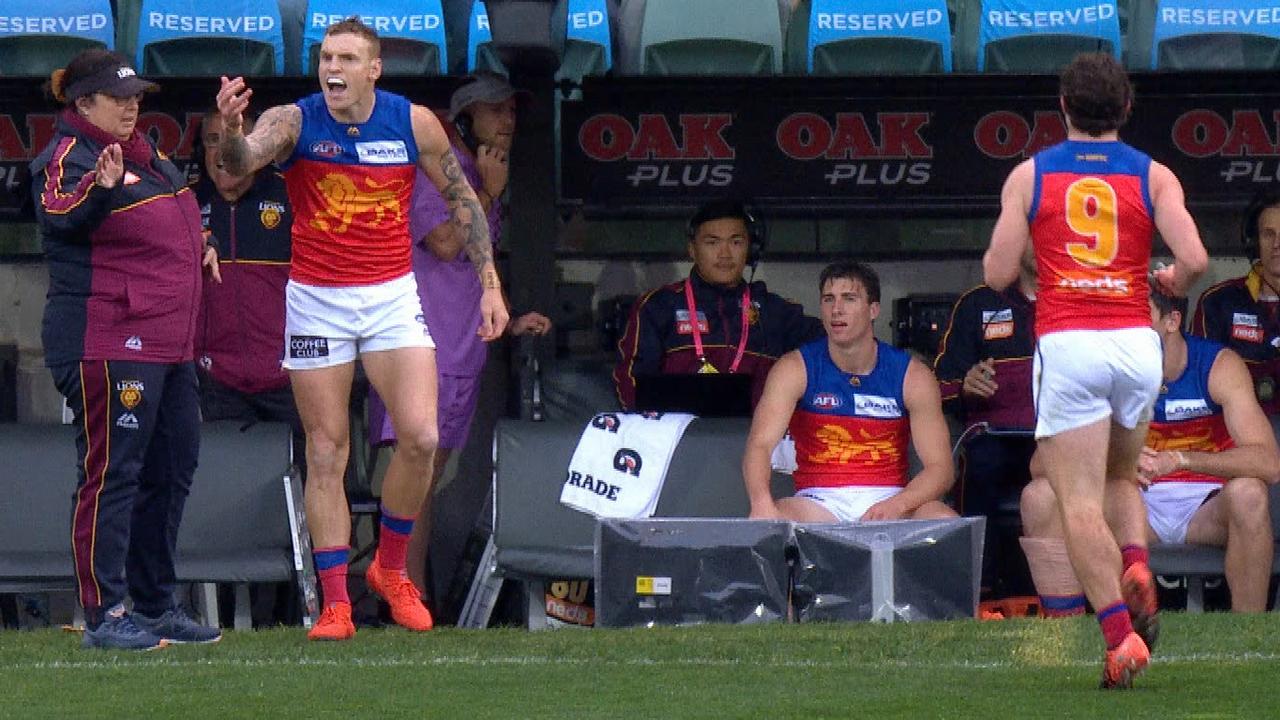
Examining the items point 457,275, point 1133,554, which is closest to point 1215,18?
point 457,275

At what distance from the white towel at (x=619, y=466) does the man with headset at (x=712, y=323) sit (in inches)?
17.2

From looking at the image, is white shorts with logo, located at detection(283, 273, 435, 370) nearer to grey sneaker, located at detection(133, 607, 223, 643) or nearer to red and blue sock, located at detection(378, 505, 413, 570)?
red and blue sock, located at detection(378, 505, 413, 570)

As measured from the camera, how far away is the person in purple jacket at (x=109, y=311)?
22.1ft

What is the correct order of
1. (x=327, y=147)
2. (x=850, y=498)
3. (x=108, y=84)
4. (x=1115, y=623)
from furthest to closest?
(x=850, y=498)
(x=327, y=147)
(x=108, y=84)
(x=1115, y=623)

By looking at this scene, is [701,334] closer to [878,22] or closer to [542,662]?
[878,22]

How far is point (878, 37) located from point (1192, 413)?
208 centimetres

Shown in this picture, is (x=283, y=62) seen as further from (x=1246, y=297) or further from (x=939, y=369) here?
(x=1246, y=297)

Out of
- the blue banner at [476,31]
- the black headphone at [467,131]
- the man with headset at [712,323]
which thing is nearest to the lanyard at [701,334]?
the man with headset at [712,323]

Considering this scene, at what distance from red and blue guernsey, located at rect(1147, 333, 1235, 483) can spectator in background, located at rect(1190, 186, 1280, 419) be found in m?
0.51

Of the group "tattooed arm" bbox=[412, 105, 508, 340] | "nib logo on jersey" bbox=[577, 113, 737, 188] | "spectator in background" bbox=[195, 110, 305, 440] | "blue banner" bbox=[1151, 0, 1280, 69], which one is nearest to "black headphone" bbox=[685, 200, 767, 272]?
"nib logo on jersey" bbox=[577, 113, 737, 188]

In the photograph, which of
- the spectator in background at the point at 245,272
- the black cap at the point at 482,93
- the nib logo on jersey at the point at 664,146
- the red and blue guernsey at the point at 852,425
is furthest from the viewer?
the nib logo on jersey at the point at 664,146

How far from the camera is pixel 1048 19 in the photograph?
30.5ft

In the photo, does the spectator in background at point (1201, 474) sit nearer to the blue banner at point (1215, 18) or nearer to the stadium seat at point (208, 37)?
the blue banner at point (1215, 18)

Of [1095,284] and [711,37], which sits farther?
[711,37]
